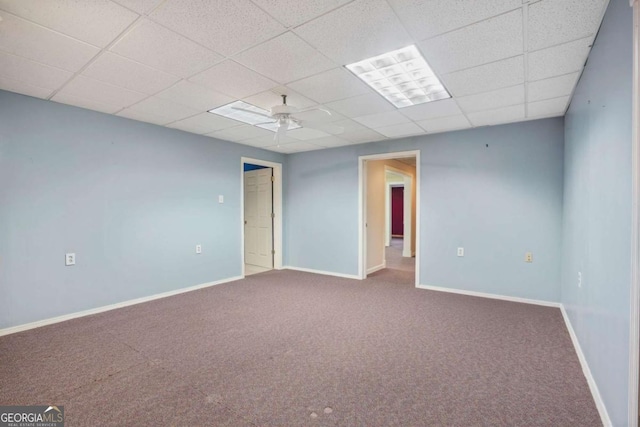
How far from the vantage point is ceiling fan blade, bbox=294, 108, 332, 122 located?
3.30 metres

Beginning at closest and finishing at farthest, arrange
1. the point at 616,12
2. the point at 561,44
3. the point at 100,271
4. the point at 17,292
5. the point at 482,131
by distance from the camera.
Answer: the point at 616,12, the point at 561,44, the point at 17,292, the point at 100,271, the point at 482,131

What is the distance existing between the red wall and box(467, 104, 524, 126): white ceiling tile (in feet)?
28.7

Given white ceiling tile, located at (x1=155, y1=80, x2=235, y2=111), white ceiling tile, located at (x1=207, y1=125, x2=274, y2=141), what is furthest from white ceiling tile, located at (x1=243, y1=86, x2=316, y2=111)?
white ceiling tile, located at (x1=207, y1=125, x2=274, y2=141)

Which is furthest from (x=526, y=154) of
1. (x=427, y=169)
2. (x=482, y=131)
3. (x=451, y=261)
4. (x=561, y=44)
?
(x=561, y=44)

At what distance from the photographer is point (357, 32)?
1.87 metres

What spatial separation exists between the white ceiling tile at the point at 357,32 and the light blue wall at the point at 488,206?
106 inches

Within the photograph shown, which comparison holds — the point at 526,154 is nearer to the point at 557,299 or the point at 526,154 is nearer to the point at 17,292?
the point at 557,299

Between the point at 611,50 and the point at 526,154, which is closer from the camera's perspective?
the point at 611,50

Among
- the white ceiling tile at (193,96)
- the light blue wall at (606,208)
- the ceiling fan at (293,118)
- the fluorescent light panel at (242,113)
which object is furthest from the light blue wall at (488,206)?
the white ceiling tile at (193,96)

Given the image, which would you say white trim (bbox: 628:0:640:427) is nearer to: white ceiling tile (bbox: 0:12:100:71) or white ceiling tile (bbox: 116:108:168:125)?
white ceiling tile (bbox: 0:12:100:71)

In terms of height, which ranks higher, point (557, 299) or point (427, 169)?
point (427, 169)

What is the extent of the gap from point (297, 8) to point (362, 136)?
303 cm

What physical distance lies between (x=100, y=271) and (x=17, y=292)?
690mm

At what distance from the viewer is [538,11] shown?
1.68 m
